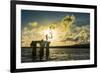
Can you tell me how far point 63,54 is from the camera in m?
2.17

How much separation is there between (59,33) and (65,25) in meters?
0.11

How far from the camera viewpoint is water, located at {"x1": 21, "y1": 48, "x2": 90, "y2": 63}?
204 cm

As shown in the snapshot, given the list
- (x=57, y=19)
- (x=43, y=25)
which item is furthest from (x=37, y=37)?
(x=57, y=19)

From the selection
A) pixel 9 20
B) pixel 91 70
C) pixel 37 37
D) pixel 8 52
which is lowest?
pixel 91 70

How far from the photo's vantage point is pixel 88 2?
2.26m

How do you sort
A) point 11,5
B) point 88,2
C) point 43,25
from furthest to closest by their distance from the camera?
point 88,2, point 43,25, point 11,5

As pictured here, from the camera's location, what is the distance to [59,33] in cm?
215

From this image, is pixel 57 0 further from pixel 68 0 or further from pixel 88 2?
pixel 88 2

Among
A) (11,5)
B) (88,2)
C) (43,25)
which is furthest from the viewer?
(88,2)

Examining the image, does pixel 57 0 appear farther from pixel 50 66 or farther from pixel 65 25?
pixel 50 66

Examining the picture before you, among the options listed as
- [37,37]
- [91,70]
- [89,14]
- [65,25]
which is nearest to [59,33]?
[65,25]

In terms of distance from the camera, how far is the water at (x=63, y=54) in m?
2.04

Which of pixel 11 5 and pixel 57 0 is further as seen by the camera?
pixel 57 0

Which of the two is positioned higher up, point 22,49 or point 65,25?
point 65,25
